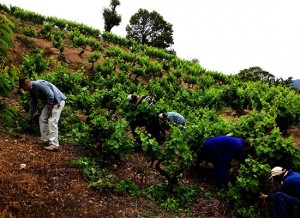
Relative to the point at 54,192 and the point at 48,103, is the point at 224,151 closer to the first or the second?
the point at 54,192

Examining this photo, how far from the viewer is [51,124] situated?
277 inches

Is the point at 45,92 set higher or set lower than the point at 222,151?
higher

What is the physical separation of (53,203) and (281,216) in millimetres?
3812

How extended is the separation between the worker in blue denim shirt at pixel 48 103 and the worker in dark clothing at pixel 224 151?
3.49 metres

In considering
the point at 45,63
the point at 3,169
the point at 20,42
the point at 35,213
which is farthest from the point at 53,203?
the point at 20,42

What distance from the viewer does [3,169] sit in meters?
5.95

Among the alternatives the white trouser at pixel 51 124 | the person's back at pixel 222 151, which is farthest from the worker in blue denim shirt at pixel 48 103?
the person's back at pixel 222 151

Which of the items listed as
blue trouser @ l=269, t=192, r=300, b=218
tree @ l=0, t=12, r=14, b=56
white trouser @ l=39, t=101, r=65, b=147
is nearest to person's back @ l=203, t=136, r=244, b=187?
blue trouser @ l=269, t=192, r=300, b=218

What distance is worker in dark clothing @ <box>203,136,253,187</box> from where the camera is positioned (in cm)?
672

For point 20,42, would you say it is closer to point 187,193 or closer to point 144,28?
point 187,193

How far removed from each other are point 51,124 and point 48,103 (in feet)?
1.60

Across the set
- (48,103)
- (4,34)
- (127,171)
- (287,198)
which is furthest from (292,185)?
(48,103)

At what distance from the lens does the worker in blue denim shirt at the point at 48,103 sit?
693 centimetres

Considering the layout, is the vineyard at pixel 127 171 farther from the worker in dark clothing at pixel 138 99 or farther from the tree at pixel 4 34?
the tree at pixel 4 34
